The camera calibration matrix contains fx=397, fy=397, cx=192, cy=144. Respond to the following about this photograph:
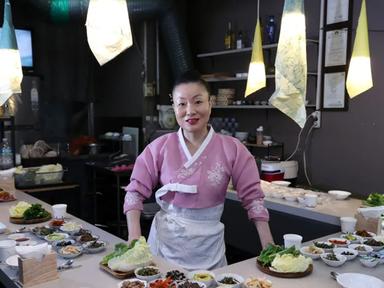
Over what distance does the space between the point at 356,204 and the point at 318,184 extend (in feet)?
5.00

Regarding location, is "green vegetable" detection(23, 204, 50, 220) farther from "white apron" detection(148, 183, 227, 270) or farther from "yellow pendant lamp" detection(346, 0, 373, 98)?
"yellow pendant lamp" detection(346, 0, 373, 98)

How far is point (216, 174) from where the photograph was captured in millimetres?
1989

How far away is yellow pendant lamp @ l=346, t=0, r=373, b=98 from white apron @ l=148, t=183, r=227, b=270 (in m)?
1.23

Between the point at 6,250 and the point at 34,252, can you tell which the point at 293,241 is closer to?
the point at 34,252

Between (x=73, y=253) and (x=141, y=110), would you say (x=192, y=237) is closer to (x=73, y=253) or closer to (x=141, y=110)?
(x=73, y=253)

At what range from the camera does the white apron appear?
200 centimetres

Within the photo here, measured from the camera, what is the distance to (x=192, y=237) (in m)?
2.00

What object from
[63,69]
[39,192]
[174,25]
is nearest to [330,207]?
[39,192]

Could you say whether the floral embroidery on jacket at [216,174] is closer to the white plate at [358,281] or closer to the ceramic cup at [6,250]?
the white plate at [358,281]

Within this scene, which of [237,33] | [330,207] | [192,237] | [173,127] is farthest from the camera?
[173,127]

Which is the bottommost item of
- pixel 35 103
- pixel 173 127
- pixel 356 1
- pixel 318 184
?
pixel 318 184

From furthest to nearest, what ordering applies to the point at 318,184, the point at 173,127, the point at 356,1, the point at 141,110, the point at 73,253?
the point at 141,110, the point at 173,127, the point at 318,184, the point at 356,1, the point at 73,253

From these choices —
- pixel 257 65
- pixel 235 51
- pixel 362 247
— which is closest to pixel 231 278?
pixel 362 247

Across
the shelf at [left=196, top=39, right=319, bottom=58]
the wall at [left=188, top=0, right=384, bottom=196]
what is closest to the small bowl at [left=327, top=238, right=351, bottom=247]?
the wall at [left=188, top=0, right=384, bottom=196]
